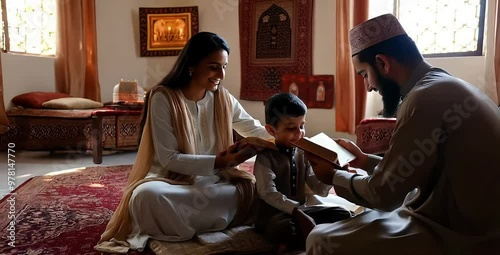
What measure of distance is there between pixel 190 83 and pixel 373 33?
1047mm

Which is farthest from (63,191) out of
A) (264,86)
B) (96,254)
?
(264,86)

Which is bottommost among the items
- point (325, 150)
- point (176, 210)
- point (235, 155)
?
point (176, 210)

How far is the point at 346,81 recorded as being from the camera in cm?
513

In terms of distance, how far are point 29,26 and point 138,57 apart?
1484 mm

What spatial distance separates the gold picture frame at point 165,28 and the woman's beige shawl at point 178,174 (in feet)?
14.1

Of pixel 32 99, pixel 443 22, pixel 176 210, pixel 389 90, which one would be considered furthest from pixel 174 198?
pixel 443 22

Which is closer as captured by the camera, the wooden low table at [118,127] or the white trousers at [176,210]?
the white trousers at [176,210]

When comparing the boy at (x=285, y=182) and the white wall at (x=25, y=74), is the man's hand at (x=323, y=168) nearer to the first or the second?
the boy at (x=285, y=182)

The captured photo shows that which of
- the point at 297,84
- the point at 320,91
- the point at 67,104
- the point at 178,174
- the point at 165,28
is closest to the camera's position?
the point at 178,174

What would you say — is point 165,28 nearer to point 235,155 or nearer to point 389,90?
point 235,155

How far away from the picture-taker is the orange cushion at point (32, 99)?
505 cm

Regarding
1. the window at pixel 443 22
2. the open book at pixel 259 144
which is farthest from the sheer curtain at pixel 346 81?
the open book at pixel 259 144

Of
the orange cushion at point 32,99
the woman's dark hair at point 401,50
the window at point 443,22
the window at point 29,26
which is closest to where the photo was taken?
the woman's dark hair at point 401,50

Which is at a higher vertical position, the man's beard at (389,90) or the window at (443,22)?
the window at (443,22)
